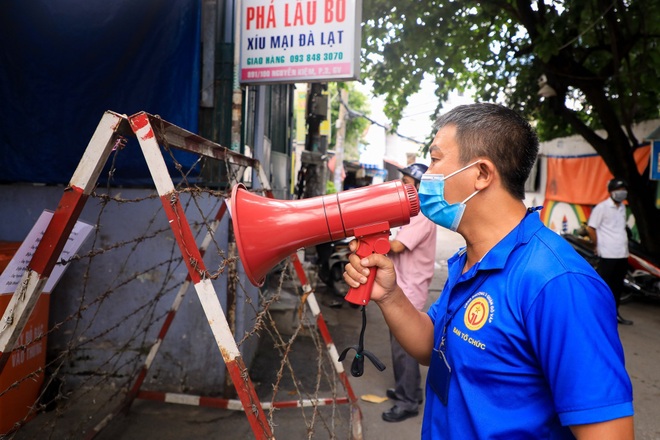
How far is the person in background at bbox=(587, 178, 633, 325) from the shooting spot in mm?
5727

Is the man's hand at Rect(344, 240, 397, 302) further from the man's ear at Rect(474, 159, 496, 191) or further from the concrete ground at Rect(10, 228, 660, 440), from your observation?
the concrete ground at Rect(10, 228, 660, 440)

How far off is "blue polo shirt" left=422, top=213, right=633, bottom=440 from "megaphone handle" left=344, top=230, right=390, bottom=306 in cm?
26

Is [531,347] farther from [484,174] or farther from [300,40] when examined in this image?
[300,40]

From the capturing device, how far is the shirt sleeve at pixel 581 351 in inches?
38.7

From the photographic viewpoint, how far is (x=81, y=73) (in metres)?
3.38

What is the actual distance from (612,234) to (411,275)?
3496 millimetres

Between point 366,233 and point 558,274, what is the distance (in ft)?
1.87

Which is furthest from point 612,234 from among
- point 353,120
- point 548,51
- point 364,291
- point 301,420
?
point 353,120

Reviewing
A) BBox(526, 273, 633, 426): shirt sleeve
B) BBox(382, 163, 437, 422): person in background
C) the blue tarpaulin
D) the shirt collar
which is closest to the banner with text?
the blue tarpaulin

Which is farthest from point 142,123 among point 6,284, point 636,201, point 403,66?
point 636,201

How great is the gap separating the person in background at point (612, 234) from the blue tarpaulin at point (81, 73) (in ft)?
15.6

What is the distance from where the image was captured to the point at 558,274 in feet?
3.49

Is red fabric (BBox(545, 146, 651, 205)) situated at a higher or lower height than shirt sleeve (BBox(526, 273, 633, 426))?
higher

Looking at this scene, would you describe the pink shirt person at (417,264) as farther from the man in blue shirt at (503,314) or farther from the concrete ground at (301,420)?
the man in blue shirt at (503,314)
